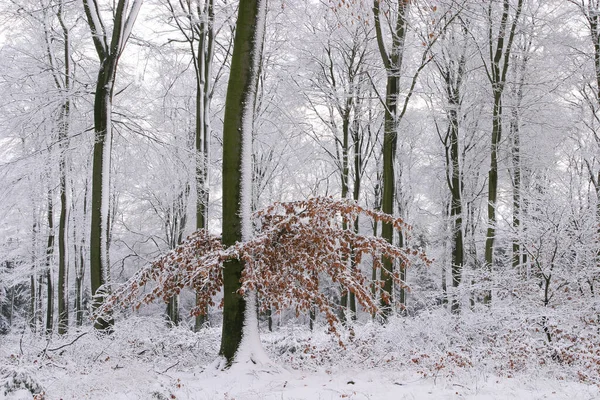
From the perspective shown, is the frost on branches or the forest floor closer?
the forest floor

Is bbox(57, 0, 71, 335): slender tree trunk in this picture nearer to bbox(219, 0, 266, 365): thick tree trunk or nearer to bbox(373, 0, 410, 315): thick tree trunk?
bbox(219, 0, 266, 365): thick tree trunk

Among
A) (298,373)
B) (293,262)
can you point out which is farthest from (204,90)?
(298,373)

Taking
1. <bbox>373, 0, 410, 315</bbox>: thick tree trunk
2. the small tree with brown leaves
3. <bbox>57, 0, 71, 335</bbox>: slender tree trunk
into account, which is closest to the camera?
the small tree with brown leaves

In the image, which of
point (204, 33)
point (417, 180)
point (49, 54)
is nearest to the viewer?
point (204, 33)

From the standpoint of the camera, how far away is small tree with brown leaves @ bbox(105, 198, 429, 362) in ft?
20.2

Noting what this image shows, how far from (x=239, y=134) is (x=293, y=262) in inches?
75.2

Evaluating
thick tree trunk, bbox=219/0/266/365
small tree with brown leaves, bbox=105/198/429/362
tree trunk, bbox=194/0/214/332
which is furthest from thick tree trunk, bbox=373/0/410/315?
tree trunk, bbox=194/0/214/332

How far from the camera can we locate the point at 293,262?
648cm

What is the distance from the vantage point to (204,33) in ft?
41.1

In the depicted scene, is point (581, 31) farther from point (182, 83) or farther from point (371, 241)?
point (182, 83)

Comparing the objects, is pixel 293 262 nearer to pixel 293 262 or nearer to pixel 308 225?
pixel 293 262

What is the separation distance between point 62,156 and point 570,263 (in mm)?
9554

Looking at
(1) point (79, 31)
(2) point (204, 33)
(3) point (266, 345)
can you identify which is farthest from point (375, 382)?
(1) point (79, 31)

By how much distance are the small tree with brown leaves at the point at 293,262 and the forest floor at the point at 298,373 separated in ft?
2.40
